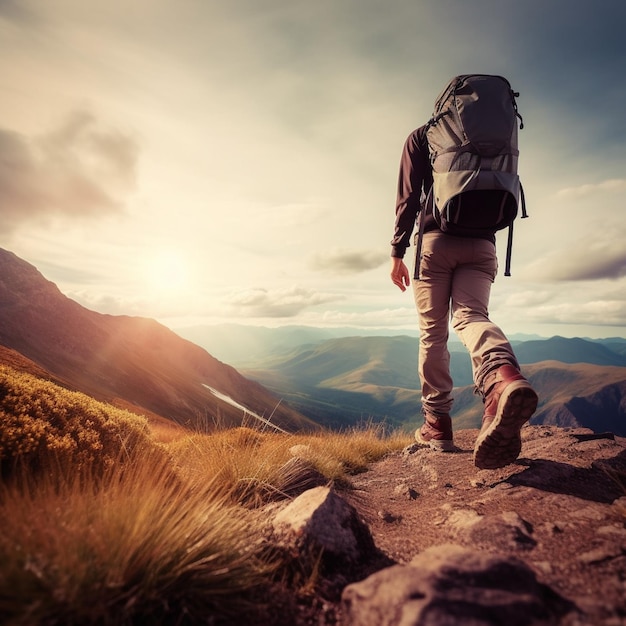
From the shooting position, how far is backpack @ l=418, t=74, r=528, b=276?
10.8 ft

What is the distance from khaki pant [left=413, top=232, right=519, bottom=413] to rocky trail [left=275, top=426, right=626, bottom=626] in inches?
38.6

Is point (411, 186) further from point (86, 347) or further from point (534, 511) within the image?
point (86, 347)

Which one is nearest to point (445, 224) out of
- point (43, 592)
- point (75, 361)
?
point (43, 592)

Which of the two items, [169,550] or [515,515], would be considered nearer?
[169,550]

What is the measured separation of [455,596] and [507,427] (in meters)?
1.74

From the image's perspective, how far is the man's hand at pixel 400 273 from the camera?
4.50 m

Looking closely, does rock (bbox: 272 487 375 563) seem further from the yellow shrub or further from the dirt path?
the yellow shrub

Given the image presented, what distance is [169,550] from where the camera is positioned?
171 centimetres

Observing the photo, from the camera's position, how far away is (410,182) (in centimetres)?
417

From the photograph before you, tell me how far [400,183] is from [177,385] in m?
75.2

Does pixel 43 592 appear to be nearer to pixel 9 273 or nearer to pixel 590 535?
pixel 590 535

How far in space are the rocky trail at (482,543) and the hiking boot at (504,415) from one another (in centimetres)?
31

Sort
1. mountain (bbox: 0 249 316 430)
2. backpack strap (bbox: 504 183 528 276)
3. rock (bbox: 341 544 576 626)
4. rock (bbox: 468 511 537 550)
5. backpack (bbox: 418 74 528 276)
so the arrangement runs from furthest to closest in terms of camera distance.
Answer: mountain (bbox: 0 249 316 430)
backpack strap (bbox: 504 183 528 276)
backpack (bbox: 418 74 528 276)
rock (bbox: 468 511 537 550)
rock (bbox: 341 544 576 626)

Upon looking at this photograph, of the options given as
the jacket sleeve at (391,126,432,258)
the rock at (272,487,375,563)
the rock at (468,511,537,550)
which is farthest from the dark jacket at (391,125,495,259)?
the rock at (272,487,375,563)
